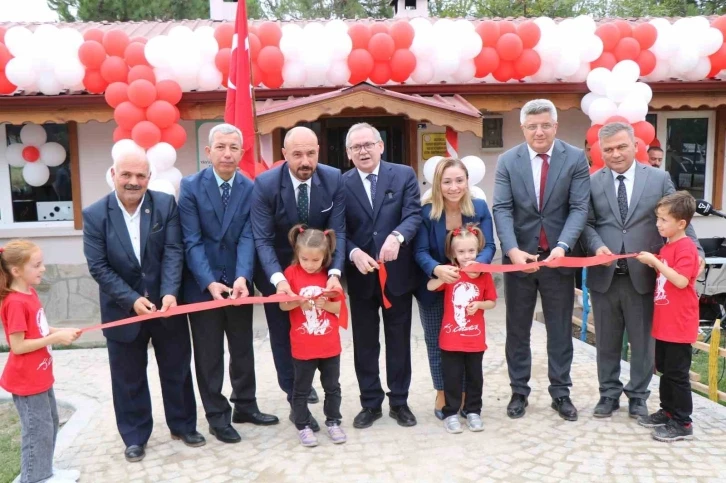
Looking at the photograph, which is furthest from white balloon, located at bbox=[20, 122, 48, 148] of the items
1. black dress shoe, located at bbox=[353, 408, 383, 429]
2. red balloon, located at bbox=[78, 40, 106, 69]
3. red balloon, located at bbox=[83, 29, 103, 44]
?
black dress shoe, located at bbox=[353, 408, 383, 429]

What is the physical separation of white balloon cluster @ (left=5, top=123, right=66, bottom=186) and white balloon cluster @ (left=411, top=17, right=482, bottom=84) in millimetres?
5281

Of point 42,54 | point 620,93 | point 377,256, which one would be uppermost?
point 42,54

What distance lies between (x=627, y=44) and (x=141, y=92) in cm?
639

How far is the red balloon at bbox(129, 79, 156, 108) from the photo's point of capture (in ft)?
25.2

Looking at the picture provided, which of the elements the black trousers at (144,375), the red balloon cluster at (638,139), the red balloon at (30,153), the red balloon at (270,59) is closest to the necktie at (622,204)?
the black trousers at (144,375)

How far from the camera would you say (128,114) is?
7672 millimetres

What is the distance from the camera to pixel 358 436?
14.3ft

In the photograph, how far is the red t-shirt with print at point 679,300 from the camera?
4062 millimetres

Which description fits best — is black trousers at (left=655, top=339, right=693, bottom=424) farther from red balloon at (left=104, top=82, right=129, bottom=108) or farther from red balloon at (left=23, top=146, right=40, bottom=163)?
red balloon at (left=23, top=146, right=40, bottom=163)

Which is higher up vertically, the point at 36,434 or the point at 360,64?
the point at 360,64

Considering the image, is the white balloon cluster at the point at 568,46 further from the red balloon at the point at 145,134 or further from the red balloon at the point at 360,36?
the red balloon at the point at 145,134


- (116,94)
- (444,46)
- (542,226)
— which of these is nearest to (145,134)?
(116,94)

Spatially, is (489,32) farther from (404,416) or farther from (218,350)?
(218,350)

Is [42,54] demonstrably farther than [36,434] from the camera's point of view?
Yes
